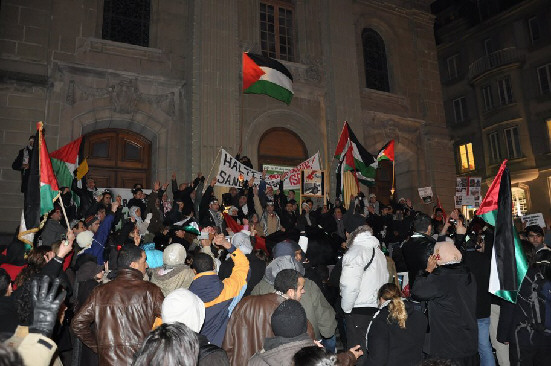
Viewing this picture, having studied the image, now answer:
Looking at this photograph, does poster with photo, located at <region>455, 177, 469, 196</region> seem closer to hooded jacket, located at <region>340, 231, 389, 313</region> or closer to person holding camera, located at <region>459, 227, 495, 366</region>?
person holding camera, located at <region>459, 227, 495, 366</region>

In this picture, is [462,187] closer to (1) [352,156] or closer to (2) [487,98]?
(1) [352,156]

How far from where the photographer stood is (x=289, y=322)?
2.82 metres

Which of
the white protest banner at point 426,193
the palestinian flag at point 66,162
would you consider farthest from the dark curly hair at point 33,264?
the white protest banner at point 426,193

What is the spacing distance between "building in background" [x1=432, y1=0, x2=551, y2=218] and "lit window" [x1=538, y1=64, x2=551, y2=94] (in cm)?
6

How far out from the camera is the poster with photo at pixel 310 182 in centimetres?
1245

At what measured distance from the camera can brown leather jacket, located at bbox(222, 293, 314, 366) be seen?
3881 millimetres

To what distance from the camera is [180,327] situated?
2256 mm

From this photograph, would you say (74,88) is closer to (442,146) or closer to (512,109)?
(442,146)

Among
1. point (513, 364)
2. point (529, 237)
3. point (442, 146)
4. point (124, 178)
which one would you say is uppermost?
point (442, 146)

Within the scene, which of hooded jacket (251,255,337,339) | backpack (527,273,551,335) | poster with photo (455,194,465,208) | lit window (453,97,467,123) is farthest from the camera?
lit window (453,97,467,123)

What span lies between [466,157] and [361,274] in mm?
30076

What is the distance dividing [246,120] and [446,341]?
11696 mm

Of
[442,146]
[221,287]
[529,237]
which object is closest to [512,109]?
[442,146]

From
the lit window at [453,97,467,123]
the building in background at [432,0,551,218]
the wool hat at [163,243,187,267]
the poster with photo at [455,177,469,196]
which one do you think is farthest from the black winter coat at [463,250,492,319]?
the lit window at [453,97,467,123]
